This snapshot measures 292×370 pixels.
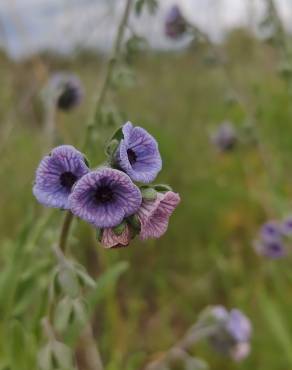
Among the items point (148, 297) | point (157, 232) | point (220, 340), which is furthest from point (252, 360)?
point (157, 232)

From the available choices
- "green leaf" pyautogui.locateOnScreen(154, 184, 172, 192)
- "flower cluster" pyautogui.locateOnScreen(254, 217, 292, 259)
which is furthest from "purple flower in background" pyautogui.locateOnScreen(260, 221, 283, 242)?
"green leaf" pyautogui.locateOnScreen(154, 184, 172, 192)

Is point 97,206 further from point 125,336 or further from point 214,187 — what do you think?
point 214,187

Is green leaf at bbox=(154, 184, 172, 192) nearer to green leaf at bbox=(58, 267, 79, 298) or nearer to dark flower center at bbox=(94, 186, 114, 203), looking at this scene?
dark flower center at bbox=(94, 186, 114, 203)

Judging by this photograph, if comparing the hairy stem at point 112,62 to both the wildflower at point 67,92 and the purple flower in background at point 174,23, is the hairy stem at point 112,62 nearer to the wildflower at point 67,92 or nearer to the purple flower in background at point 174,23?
the wildflower at point 67,92

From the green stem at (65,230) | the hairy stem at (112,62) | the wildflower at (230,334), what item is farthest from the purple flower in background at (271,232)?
the green stem at (65,230)

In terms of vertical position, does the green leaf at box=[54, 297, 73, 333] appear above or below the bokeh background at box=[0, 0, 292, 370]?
below

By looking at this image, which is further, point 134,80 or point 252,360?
point 252,360

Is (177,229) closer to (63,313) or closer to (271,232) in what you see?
(271,232)
